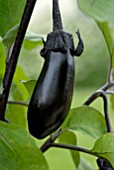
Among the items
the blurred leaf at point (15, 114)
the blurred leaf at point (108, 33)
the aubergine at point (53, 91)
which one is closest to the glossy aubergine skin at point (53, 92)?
the aubergine at point (53, 91)

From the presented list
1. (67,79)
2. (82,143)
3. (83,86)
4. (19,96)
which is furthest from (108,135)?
(83,86)

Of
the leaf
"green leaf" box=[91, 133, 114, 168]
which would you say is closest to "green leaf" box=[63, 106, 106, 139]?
"green leaf" box=[91, 133, 114, 168]

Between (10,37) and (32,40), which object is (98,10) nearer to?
(10,37)

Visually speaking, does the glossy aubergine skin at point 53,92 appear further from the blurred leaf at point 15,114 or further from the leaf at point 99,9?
the blurred leaf at point 15,114

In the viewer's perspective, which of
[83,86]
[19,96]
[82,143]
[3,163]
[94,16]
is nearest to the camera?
[94,16]

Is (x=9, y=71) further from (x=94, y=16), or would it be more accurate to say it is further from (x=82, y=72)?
(x=82, y=72)
